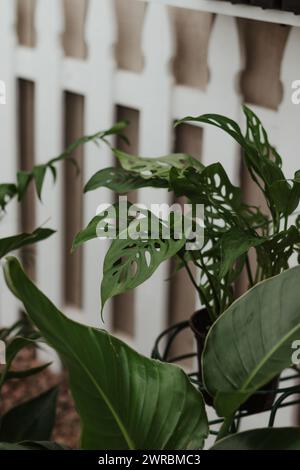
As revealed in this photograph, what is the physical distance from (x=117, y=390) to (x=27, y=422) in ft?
1.68

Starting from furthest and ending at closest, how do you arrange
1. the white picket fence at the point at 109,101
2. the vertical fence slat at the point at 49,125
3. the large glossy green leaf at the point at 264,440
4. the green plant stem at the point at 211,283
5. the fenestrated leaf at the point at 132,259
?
the vertical fence slat at the point at 49,125 → the white picket fence at the point at 109,101 → the green plant stem at the point at 211,283 → the fenestrated leaf at the point at 132,259 → the large glossy green leaf at the point at 264,440

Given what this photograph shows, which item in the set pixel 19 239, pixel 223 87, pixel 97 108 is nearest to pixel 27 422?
pixel 19 239

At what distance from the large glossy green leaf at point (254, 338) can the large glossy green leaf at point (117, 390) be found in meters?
0.04

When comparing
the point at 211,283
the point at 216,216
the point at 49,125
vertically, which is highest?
the point at 49,125

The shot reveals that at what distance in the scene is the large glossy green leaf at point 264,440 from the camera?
1085 mm

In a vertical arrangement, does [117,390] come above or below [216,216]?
below

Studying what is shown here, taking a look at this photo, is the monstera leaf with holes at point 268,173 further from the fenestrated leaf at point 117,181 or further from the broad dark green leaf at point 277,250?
the fenestrated leaf at point 117,181

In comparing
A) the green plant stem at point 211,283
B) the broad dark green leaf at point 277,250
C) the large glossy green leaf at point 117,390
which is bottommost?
the large glossy green leaf at point 117,390

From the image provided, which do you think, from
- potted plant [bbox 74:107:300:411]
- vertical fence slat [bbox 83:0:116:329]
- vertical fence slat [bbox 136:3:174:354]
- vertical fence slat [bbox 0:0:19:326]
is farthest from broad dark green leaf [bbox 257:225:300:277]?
vertical fence slat [bbox 0:0:19:326]

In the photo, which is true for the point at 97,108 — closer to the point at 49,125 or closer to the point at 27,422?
the point at 49,125

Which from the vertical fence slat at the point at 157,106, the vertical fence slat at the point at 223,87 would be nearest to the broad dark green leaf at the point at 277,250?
the vertical fence slat at the point at 223,87

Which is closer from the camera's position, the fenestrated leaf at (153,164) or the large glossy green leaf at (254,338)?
the large glossy green leaf at (254,338)

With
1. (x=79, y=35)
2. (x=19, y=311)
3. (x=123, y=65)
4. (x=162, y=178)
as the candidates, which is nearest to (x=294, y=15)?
(x=162, y=178)

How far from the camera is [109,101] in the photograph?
84.8 inches
